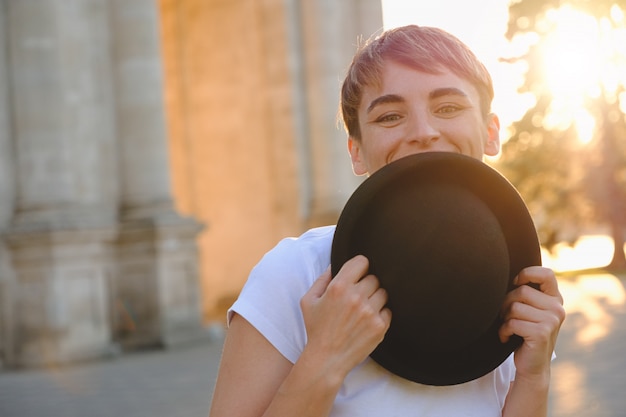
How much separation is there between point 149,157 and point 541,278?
13.5m

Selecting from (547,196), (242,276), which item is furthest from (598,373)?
(547,196)

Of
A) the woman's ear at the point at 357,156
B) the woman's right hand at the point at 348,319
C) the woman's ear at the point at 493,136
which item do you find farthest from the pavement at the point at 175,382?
the woman's right hand at the point at 348,319

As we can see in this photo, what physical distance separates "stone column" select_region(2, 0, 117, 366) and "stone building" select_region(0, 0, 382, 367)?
21 millimetres

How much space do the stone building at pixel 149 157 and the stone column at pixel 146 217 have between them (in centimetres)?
2

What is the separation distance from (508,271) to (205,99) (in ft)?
64.9

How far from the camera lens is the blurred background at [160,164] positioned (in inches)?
498

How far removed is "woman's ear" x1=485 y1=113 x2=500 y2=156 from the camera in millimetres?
2211

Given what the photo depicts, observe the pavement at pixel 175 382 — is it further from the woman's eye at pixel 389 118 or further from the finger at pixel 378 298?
the finger at pixel 378 298

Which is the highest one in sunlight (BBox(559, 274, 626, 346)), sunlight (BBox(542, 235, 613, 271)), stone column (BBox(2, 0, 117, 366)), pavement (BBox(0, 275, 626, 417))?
stone column (BBox(2, 0, 117, 366))

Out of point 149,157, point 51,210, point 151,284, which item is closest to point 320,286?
point 51,210

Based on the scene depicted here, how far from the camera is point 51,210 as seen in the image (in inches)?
508

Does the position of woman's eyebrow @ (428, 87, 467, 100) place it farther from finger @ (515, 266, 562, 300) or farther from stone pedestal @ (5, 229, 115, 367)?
stone pedestal @ (5, 229, 115, 367)

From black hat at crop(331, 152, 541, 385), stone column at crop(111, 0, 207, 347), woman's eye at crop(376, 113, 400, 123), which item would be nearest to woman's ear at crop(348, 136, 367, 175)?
woman's eye at crop(376, 113, 400, 123)

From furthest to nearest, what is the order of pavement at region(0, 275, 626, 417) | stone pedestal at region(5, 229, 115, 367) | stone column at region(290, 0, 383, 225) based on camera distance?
stone column at region(290, 0, 383, 225) < stone pedestal at region(5, 229, 115, 367) < pavement at region(0, 275, 626, 417)
